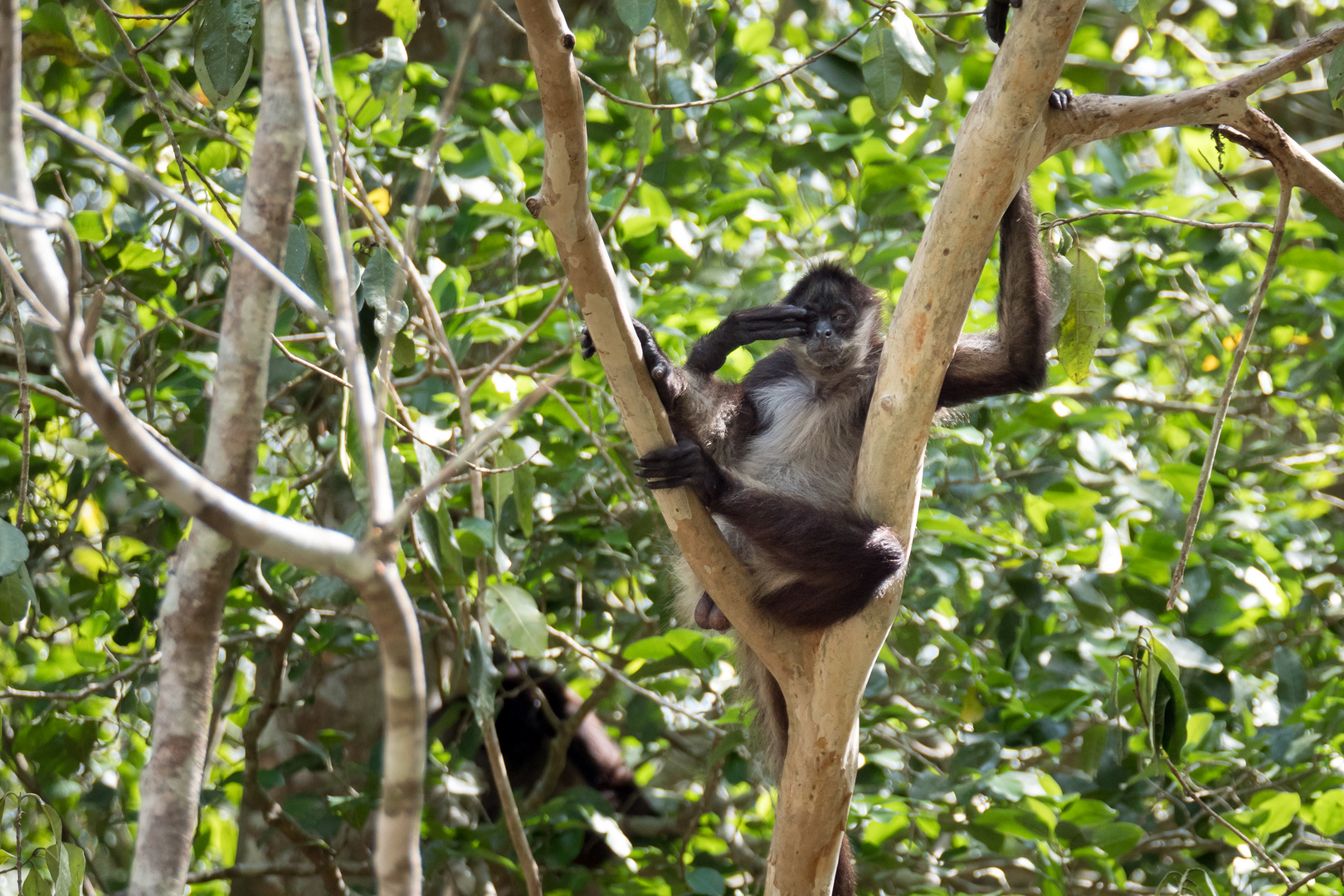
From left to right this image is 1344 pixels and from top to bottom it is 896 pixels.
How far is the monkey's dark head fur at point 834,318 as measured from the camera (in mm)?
3916

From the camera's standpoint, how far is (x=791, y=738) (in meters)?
2.81

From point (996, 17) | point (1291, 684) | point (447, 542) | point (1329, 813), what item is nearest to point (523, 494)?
point (447, 542)

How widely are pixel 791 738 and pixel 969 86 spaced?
295 cm

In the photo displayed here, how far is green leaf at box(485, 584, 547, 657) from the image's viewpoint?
116 inches

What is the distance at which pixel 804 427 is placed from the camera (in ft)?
13.3

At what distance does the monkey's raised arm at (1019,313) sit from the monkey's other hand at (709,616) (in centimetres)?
106

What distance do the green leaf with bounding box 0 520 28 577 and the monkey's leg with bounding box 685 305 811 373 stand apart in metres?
1.90

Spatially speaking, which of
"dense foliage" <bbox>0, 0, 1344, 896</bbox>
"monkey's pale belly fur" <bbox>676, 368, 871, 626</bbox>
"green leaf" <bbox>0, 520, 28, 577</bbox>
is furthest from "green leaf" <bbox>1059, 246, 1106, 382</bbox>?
"green leaf" <bbox>0, 520, 28, 577</bbox>

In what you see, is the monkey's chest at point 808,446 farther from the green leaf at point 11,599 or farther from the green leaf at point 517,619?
the green leaf at point 11,599

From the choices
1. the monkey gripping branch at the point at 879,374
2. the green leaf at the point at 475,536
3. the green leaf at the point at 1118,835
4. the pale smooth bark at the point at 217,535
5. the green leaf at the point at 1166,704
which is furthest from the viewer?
the green leaf at the point at 1118,835

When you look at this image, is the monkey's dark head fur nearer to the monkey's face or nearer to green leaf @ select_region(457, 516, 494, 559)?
the monkey's face

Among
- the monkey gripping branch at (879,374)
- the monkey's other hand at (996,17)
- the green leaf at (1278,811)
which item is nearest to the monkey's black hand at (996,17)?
the monkey's other hand at (996,17)

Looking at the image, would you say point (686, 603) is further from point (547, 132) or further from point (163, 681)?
point (163, 681)

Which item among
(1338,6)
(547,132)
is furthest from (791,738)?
(1338,6)
